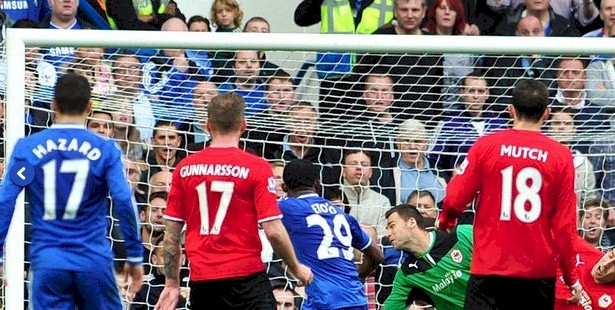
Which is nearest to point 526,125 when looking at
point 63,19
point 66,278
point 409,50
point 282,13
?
point 409,50

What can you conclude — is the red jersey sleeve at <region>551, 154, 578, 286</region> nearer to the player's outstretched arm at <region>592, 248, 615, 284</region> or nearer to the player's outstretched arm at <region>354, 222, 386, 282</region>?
the player's outstretched arm at <region>592, 248, 615, 284</region>

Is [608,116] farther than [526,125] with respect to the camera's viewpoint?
Yes

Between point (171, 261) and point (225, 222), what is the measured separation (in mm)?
401

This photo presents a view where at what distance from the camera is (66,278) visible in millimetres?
8383

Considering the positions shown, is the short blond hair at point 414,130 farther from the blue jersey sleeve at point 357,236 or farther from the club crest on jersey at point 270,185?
the club crest on jersey at point 270,185

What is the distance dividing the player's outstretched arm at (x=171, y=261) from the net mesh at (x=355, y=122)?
2.17 m

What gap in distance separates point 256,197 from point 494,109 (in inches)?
139

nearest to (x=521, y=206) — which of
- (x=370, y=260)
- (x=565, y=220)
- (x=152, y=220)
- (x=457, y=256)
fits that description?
(x=565, y=220)

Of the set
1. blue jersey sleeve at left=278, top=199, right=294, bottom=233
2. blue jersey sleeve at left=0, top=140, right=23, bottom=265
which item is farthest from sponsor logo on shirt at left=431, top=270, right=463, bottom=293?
blue jersey sleeve at left=0, top=140, right=23, bottom=265

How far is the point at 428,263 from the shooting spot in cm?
1014

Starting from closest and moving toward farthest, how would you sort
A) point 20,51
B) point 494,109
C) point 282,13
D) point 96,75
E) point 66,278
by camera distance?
A: point 66,278 → point 20,51 → point 96,75 → point 494,109 → point 282,13

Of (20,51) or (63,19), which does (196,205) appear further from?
(63,19)

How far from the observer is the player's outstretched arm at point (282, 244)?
28.3 feet

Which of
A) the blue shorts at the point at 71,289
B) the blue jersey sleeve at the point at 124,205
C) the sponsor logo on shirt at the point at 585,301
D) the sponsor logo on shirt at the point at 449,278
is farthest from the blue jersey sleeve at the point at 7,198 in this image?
the sponsor logo on shirt at the point at 585,301
